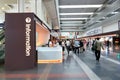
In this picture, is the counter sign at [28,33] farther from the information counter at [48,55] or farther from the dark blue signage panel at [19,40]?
the information counter at [48,55]

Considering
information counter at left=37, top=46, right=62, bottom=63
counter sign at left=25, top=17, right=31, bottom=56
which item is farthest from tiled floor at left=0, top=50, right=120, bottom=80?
information counter at left=37, top=46, right=62, bottom=63

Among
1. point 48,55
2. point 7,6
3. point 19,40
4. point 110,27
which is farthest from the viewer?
point 110,27

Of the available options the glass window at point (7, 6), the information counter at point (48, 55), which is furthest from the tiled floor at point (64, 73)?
the glass window at point (7, 6)

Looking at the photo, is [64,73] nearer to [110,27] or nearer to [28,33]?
[28,33]

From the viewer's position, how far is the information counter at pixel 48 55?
12922 millimetres

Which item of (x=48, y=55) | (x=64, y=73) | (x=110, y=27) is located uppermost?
(x=110, y=27)

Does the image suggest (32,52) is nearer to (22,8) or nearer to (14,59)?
(14,59)

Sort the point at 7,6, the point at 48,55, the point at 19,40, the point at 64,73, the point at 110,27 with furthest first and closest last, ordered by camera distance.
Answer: the point at 110,27
the point at 7,6
the point at 48,55
the point at 19,40
the point at 64,73

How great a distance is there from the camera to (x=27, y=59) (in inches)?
417

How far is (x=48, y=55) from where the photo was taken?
43.3 ft

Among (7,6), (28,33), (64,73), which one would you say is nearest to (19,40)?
(28,33)

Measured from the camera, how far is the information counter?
12.9 meters

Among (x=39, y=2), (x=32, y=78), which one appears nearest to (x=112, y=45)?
(x=39, y=2)

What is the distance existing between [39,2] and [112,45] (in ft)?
54.2
